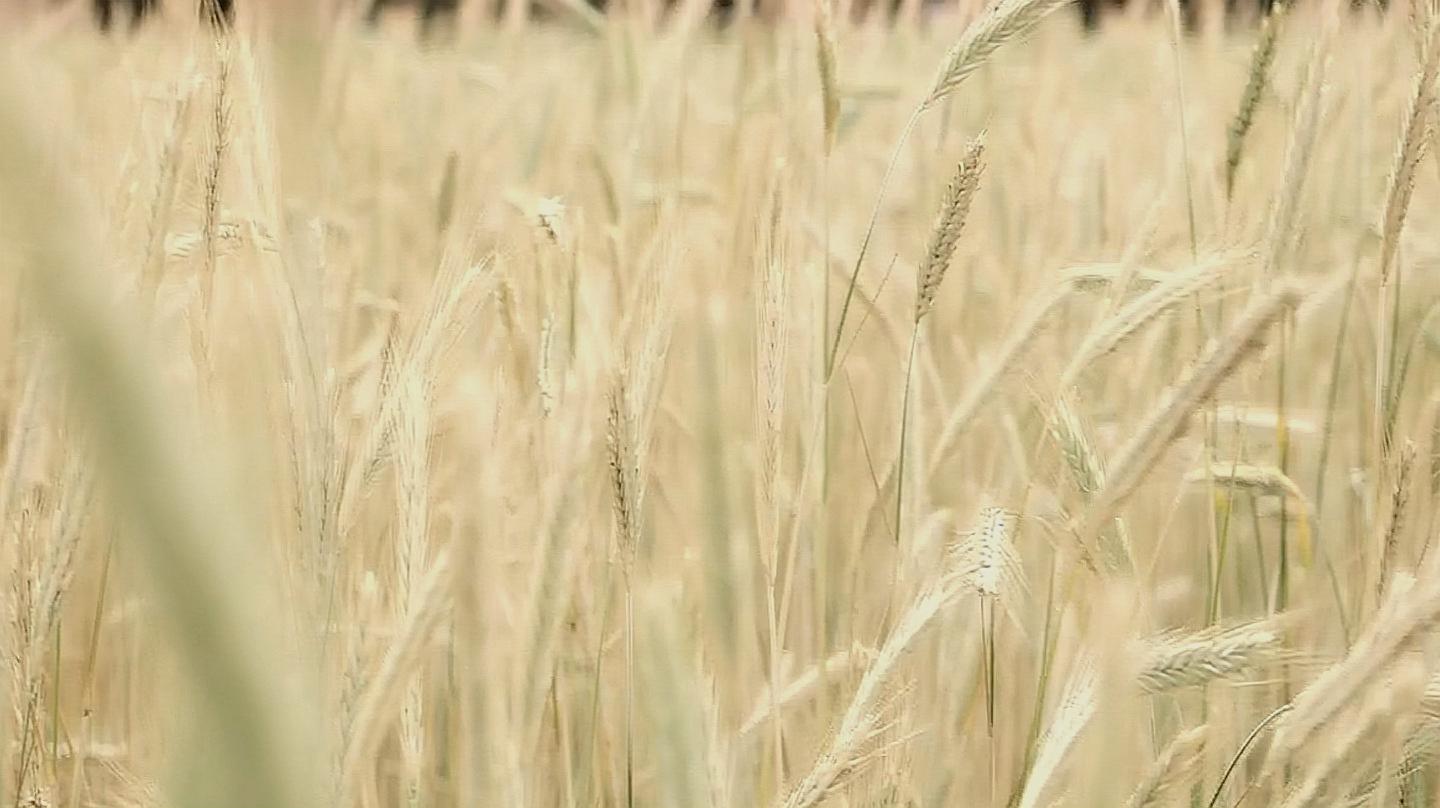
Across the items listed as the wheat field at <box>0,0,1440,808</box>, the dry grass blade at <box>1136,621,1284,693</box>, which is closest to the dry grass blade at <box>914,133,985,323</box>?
the wheat field at <box>0,0,1440,808</box>

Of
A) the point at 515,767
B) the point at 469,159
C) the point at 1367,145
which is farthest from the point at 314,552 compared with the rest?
the point at 469,159

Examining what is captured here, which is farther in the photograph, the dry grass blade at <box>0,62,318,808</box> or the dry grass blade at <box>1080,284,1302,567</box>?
the dry grass blade at <box>1080,284,1302,567</box>

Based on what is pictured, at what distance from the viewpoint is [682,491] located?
0.63 meters

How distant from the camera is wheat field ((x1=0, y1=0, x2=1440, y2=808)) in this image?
0.40 ft

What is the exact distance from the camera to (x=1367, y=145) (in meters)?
0.75

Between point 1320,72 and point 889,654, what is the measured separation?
1.00 ft

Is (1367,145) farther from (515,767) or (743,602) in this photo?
(515,767)

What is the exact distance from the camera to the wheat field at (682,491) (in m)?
0.12

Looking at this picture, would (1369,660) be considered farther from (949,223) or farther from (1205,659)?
(949,223)

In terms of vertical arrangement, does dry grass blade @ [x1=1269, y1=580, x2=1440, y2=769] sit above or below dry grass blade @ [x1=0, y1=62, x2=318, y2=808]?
below

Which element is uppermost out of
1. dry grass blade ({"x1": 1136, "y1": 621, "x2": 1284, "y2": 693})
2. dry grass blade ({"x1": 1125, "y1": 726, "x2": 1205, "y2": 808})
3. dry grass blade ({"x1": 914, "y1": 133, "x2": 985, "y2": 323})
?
dry grass blade ({"x1": 914, "y1": 133, "x2": 985, "y2": 323})

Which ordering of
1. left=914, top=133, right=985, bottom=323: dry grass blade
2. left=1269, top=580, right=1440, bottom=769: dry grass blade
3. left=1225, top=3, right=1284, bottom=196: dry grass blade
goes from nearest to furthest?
1. left=1269, top=580, right=1440, bottom=769: dry grass blade
2. left=914, top=133, right=985, bottom=323: dry grass blade
3. left=1225, top=3, right=1284, bottom=196: dry grass blade

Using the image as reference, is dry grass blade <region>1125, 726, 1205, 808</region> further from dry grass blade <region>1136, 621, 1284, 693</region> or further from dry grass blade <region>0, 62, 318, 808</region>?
dry grass blade <region>0, 62, 318, 808</region>

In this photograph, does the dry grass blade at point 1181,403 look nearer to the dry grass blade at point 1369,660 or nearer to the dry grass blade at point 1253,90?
the dry grass blade at point 1369,660
